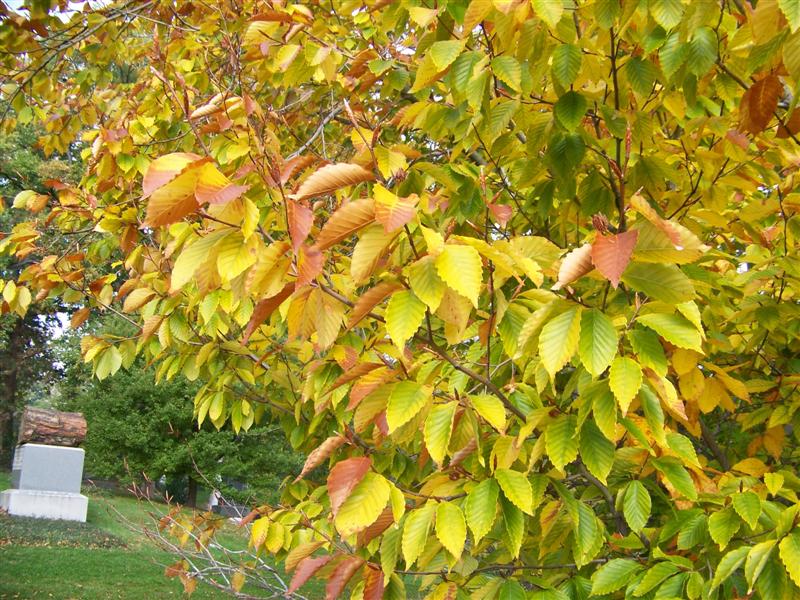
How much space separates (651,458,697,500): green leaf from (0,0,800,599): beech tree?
1 centimetres

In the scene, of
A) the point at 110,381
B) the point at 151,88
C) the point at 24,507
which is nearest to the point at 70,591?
the point at 24,507

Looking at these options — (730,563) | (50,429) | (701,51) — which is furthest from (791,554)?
(50,429)

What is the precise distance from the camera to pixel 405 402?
134cm

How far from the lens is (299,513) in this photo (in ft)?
8.95

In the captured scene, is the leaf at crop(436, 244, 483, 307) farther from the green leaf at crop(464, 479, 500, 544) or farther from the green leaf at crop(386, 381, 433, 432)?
the green leaf at crop(464, 479, 500, 544)

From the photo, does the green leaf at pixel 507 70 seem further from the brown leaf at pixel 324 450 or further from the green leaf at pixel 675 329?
the brown leaf at pixel 324 450

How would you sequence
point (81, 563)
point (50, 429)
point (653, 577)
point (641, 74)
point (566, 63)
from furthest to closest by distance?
1. point (50, 429)
2. point (81, 563)
3. point (641, 74)
4. point (566, 63)
5. point (653, 577)

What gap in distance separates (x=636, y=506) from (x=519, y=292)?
2.03ft

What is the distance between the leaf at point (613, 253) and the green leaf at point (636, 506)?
2.74 ft

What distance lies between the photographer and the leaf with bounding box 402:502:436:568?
1.41 m

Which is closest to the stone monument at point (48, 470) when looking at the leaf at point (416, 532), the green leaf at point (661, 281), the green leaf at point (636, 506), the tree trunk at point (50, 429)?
the tree trunk at point (50, 429)

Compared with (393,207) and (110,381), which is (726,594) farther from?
(110,381)

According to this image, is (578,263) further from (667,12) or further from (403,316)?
(667,12)

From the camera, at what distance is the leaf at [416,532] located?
1.41 metres
